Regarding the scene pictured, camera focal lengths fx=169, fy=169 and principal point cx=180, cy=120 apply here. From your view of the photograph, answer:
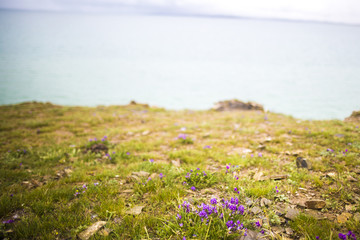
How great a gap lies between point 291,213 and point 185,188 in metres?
2.11

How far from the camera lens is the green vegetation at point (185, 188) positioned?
2.87 metres

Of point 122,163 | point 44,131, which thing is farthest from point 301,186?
point 44,131

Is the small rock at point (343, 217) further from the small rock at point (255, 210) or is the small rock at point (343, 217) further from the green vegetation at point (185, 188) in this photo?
the small rock at point (255, 210)

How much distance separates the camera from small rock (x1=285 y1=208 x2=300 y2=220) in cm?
303

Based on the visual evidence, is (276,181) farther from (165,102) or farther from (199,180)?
(165,102)

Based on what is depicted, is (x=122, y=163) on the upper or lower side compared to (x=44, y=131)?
upper

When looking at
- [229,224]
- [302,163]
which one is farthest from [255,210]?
[302,163]

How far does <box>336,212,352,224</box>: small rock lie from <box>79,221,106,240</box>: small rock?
13.6 ft

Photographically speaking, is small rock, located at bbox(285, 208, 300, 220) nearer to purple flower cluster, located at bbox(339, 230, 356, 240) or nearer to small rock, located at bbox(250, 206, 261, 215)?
small rock, located at bbox(250, 206, 261, 215)

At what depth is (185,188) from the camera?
396 centimetres

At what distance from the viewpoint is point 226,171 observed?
467 cm

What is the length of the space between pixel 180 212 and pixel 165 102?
4724cm

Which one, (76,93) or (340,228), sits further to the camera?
(76,93)

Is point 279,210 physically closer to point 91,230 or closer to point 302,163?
point 302,163
